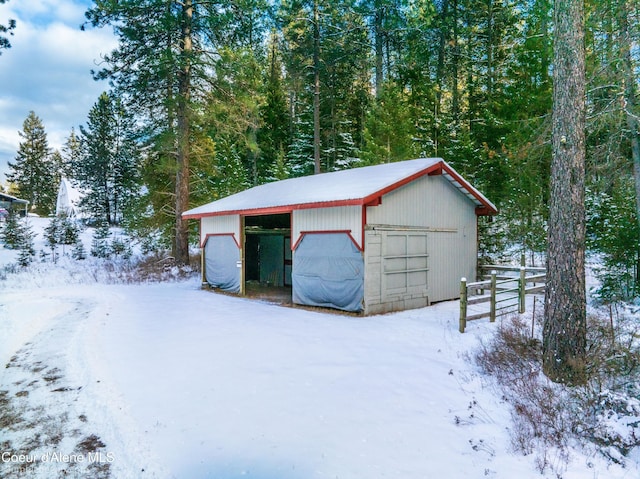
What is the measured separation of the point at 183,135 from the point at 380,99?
9734 millimetres

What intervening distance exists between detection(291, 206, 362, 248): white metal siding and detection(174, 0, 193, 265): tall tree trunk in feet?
28.9

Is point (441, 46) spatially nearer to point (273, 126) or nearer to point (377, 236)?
point (273, 126)

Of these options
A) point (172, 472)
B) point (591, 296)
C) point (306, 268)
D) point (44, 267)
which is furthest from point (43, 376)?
point (44, 267)

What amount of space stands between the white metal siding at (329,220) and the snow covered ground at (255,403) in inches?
91.9

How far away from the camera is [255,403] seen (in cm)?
434

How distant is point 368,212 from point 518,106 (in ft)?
36.3

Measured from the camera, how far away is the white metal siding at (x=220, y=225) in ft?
43.2

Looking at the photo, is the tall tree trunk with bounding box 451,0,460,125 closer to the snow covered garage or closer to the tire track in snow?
the snow covered garage

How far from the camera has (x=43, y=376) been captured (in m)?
5.33

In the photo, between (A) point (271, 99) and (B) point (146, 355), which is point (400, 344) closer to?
(B) point (146, 355)

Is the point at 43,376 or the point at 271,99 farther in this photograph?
the point at 271,99

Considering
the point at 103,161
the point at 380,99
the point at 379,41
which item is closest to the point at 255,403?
the point at 380,99

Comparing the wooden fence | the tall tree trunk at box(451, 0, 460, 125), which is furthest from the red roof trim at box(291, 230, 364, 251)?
the tall tree trunk at box(451, 0, 460, 125)

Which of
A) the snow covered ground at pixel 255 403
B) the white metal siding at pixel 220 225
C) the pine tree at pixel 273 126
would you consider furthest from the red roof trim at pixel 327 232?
the pine tree at pixel 273 126
